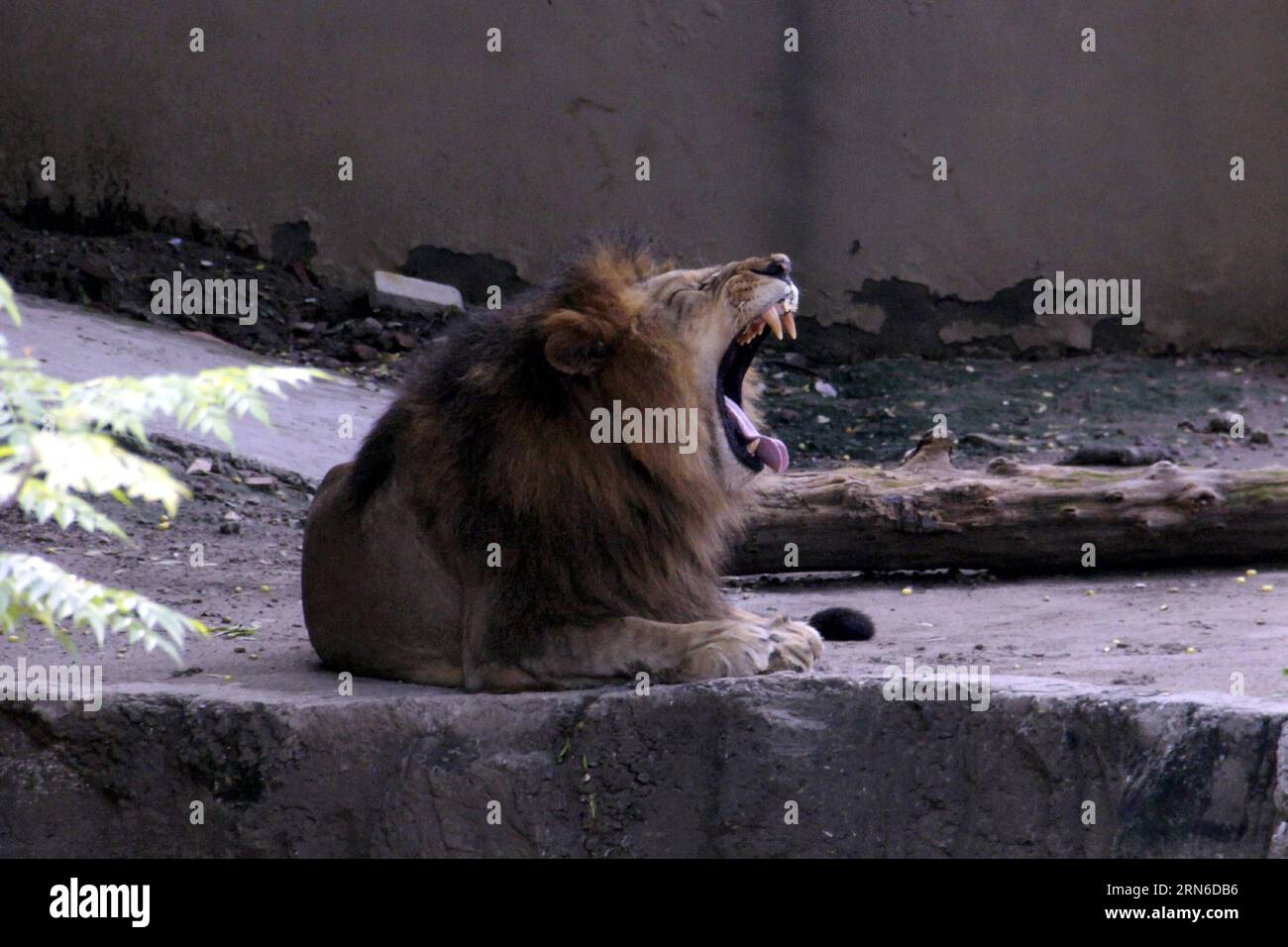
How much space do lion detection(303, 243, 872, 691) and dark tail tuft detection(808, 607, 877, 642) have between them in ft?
1.99

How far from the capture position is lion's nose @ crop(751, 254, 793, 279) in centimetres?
450

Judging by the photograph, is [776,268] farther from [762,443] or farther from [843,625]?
[843,625]

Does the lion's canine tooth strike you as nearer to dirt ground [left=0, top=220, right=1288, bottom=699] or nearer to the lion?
the lion

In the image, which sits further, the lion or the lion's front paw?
the lion

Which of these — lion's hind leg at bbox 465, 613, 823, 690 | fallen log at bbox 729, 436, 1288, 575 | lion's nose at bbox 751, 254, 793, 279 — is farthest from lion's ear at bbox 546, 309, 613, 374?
fallen log at bbox 729, 436, 1288, 575

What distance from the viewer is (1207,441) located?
30.0ft

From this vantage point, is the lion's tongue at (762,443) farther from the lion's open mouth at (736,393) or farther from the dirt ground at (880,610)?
the dirt ground at (880,610)

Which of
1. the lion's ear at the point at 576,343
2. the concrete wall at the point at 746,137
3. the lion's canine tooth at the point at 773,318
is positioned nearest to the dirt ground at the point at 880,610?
the lion's canine tooth at the point at 773,318

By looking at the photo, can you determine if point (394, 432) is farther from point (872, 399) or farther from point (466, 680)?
point (872, 399)

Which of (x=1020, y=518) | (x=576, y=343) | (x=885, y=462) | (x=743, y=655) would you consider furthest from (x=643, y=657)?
(x=885, y=462)

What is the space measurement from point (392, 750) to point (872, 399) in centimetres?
647

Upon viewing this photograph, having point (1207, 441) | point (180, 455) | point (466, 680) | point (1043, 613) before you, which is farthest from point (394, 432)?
point (1207, 441)

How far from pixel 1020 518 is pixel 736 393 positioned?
2091mm

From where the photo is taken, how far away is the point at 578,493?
14.7ft
